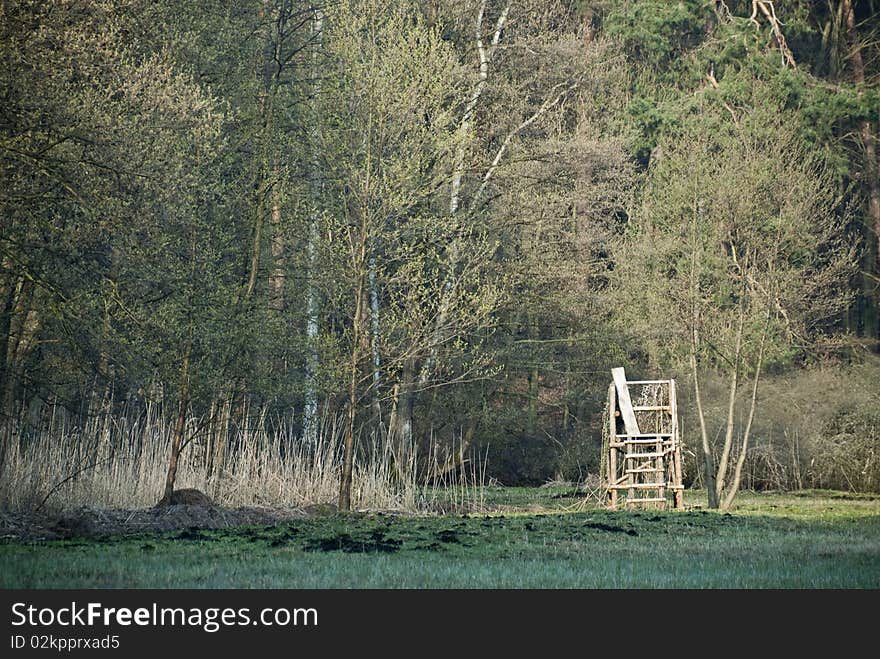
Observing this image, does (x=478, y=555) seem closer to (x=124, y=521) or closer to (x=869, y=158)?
(x=124, y=521)

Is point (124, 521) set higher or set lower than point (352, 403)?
lower

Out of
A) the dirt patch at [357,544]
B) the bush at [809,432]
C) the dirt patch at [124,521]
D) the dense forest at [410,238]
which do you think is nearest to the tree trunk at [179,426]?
the dense forest at [410,238]

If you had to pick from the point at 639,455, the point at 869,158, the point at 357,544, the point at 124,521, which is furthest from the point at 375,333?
the point at 869,158

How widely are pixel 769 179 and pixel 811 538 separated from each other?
10.8 meters

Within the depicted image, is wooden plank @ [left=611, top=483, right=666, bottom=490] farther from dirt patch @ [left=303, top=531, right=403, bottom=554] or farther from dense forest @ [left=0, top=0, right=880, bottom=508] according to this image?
dirt patch @ [left=303, top=531, right=403, bottom=554]

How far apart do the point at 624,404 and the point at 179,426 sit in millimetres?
6600

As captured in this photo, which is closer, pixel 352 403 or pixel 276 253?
pixel 352 403

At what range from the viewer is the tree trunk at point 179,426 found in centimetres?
1318

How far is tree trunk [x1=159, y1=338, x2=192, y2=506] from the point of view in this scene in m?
13.2

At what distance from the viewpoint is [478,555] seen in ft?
29.7

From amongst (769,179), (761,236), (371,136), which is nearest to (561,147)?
(769,179)

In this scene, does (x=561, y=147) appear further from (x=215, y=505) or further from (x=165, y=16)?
(x=215, y=505)

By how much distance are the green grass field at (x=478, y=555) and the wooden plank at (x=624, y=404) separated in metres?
3.21
